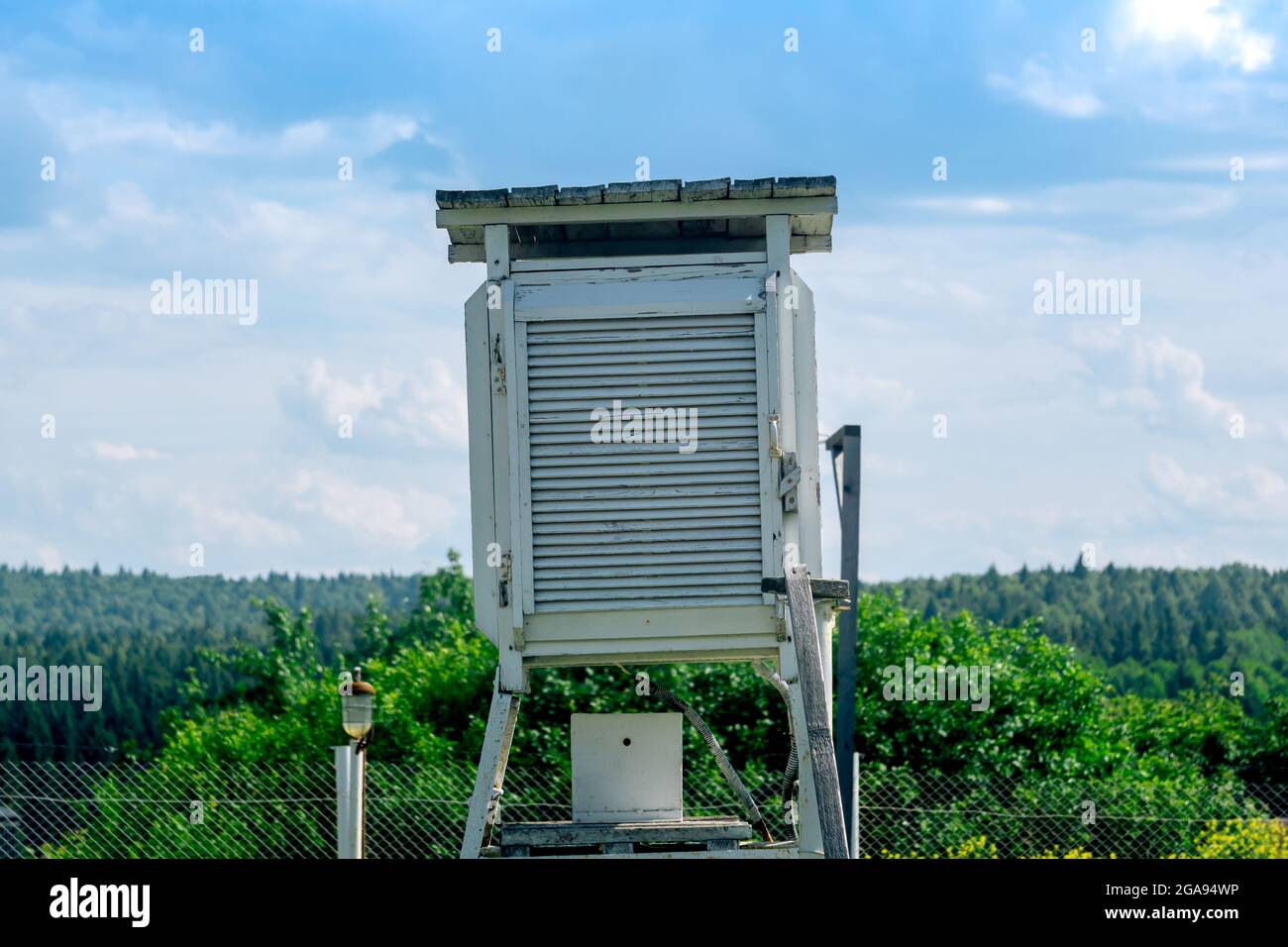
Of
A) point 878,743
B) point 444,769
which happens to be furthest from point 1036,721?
point 444,769

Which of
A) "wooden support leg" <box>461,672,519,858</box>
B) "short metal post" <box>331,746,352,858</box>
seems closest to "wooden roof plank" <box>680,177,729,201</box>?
"wooden support leg" <box>461,672,519,858</box>

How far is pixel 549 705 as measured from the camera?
57.2 feet

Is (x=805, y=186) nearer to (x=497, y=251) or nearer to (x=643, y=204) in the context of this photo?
(x=643, y=204)

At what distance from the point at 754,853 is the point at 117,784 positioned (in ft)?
39.9

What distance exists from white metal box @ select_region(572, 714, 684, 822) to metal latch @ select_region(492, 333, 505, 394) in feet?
6.31

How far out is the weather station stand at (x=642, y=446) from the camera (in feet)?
25.0

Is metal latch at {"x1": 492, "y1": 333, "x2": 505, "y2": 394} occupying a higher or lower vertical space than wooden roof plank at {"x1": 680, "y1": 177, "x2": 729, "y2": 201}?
lower

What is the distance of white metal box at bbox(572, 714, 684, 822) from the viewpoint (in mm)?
8305

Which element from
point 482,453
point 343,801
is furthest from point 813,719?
point 343,801

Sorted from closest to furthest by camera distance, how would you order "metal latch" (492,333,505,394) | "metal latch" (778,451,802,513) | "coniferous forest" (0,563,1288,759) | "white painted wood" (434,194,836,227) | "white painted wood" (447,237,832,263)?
"metal latch" (778,451,802,513) < "metal latch" (492,333,505,394) < "white painted wood" (434,194,836,227) < "white painted wood" (447,237,832,263) < "coniferous forest" (0,563,1288,759)

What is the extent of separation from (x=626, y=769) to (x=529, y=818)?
5234mm

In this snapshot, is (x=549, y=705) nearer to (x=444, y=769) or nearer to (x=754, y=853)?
(x=444, y=769)

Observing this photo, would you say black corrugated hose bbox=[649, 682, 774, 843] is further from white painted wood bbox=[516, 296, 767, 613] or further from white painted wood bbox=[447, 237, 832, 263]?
white painted wood bbox=[447, 237, 832, 263]

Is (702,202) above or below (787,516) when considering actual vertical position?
above
